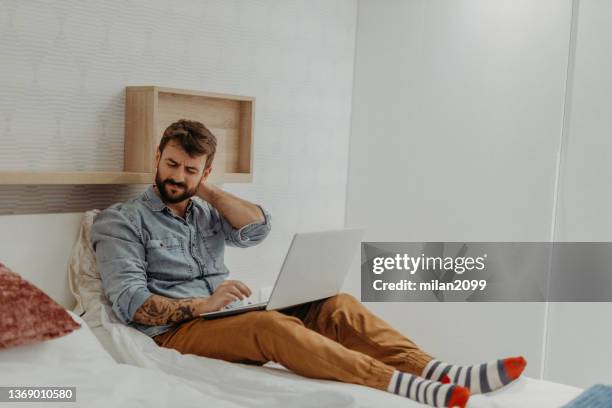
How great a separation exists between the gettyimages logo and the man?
1166 mm

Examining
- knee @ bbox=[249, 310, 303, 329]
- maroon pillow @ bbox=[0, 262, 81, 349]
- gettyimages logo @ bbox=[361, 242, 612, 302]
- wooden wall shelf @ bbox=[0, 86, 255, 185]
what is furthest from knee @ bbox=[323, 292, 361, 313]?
gettyimages logo @ bbox=[361, 242, 612, 302]

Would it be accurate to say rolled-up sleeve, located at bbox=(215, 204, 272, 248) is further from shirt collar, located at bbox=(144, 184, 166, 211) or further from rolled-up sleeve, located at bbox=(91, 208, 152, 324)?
rolled-up sleeve, located at bbox=(91, 208, 152, 324)

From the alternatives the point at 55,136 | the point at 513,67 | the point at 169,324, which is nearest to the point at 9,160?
the point at 55,136

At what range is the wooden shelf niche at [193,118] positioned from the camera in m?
2.52

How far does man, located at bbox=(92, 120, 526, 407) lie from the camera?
196 centimetres

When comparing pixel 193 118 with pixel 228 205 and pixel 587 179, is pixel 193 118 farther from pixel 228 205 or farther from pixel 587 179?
pixel 587 179

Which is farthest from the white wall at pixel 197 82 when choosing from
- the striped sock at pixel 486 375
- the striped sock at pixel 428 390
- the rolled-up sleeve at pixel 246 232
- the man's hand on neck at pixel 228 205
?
the striped sock at pixel 486 375

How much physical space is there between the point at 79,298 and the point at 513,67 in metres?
2.05

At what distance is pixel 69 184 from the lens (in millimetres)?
2406

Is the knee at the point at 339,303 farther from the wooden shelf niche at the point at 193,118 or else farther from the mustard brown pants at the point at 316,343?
the wooden shelf niche at the point at 193,118

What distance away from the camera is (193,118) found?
2.75 meters

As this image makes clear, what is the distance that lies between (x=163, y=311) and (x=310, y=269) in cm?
45

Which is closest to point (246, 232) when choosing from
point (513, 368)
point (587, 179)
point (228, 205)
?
point (228, 205)

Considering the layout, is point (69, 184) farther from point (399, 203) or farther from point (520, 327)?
point (520, 327)
